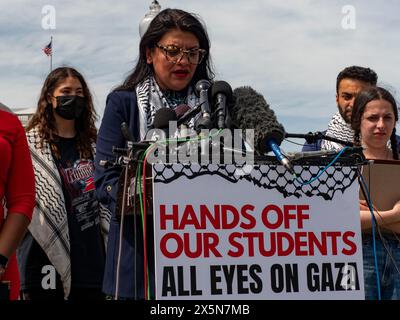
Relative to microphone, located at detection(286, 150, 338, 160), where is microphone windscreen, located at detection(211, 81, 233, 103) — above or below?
above

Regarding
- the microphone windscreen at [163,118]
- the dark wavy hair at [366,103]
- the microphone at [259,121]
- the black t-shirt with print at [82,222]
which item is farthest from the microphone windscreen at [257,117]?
the black t-shirt with print at [82,222]

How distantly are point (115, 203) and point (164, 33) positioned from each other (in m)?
0.83

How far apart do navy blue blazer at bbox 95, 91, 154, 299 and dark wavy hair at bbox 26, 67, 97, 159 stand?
1.44 metres

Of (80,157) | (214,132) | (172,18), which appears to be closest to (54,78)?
(80,157)

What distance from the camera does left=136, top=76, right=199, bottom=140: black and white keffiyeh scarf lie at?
9.73 feet

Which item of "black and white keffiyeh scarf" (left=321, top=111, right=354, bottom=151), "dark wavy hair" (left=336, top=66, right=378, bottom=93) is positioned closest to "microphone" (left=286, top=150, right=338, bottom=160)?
"black and white keffiyeh scarf" (left=321, top=111, right=354, bottom=151)

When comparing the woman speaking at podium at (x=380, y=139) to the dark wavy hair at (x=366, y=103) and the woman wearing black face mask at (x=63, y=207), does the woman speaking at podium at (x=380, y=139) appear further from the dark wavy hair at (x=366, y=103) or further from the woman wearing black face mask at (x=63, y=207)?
the woman wearing black face mask at (x=63, y=207)

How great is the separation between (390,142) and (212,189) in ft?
6.30

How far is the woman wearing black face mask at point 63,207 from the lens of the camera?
4152 millimetres

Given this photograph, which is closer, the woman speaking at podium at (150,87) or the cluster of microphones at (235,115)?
the cluster of microphones at (235,115)

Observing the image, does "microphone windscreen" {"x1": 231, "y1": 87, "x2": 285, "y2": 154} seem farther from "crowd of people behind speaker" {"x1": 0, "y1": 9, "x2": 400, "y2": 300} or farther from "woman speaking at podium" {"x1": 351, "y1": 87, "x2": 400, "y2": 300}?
"woman speaking at podium" {"x1": 351, "y1": 87, "x2": 400, "y2": 300}

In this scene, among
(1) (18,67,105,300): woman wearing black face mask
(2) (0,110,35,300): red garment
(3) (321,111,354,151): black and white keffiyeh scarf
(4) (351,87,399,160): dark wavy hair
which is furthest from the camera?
(3) (321,111,354,151): black and white keffiyeh scarf

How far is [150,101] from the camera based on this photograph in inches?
118

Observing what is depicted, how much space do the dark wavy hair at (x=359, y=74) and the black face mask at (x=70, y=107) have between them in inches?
70.6
